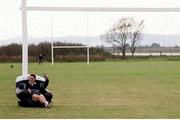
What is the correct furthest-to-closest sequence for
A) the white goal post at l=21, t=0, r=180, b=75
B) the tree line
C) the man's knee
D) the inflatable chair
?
the tree line < the man's knee < the inflatable chair < the white goal post at l=21, t=0, r=180, b=75

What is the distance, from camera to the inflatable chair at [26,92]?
12.3 meters

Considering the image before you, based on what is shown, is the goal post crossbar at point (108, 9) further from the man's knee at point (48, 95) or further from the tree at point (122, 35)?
the tree at point (122, 35)

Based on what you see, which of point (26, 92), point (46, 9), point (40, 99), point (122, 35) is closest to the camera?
point (46, 9)

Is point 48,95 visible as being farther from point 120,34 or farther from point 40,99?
point 120,34

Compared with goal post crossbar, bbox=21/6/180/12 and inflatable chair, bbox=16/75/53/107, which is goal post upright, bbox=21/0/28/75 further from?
inflatable chair, bbox=16/75/53/107

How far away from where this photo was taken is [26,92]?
482 inches

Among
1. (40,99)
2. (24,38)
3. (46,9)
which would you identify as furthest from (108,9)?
(40,99)

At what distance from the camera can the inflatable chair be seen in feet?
40.2

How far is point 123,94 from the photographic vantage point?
55.1 feet

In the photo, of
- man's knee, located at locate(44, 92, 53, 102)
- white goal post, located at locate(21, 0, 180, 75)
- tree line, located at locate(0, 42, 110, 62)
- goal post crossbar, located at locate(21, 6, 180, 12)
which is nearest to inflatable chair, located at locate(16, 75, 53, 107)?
man's knee, located at locate(44, 92, 53, 102)

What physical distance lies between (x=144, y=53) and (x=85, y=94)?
5981 centimetres

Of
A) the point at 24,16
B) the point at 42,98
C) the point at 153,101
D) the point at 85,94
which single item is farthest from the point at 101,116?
the point at 85,94

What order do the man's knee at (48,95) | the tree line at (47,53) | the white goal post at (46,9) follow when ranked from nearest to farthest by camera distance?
the white goal post at (46,9) < the man's knee at (48,95) < the tree line at (47,53)

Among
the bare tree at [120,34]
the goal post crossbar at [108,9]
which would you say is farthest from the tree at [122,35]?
the goal post crossbar at [108,9]
